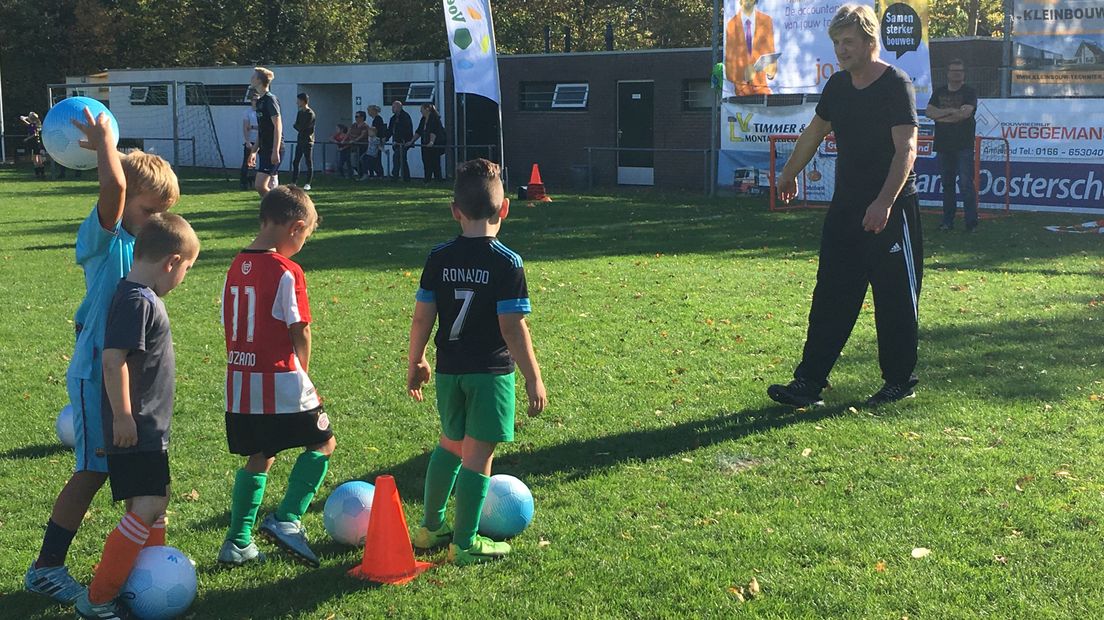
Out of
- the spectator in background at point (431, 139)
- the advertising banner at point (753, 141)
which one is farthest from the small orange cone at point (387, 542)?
the spectator in background at point (431, 139)

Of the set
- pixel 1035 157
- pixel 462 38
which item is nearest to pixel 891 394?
pixel 1035 157

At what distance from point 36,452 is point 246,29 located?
4547 centimetres

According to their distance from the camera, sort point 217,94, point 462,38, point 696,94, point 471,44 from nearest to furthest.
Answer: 1. point 462,38
2. point 471,44
3. point 696,94
4. point 217,94

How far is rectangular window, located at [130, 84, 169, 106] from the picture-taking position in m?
39.5

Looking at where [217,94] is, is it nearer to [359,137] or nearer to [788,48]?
[359,137]

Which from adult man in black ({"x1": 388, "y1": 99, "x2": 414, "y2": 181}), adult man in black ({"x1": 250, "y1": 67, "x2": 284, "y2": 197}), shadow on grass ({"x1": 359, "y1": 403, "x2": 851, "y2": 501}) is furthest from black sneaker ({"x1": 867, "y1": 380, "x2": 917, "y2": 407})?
adult man in black ({"x1": 388, "y1": 99, "x2": 414, "y2": 181})

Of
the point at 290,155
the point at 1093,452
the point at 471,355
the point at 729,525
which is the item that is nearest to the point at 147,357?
the point at 471,355

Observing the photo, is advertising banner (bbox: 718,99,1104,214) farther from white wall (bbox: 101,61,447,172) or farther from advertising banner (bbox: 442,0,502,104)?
white wall (bbox: 101,61,447,172)

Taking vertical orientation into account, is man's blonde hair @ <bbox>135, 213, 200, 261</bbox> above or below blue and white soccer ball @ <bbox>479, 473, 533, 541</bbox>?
above

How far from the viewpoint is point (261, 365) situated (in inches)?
169

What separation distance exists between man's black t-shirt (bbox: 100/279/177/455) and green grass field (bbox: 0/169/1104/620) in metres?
0.68

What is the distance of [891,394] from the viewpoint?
22.6 ft

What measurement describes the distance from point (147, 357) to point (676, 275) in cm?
876

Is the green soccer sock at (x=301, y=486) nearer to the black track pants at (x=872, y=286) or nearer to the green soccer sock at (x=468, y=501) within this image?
the green soccer sock at (x=468, y=501)
